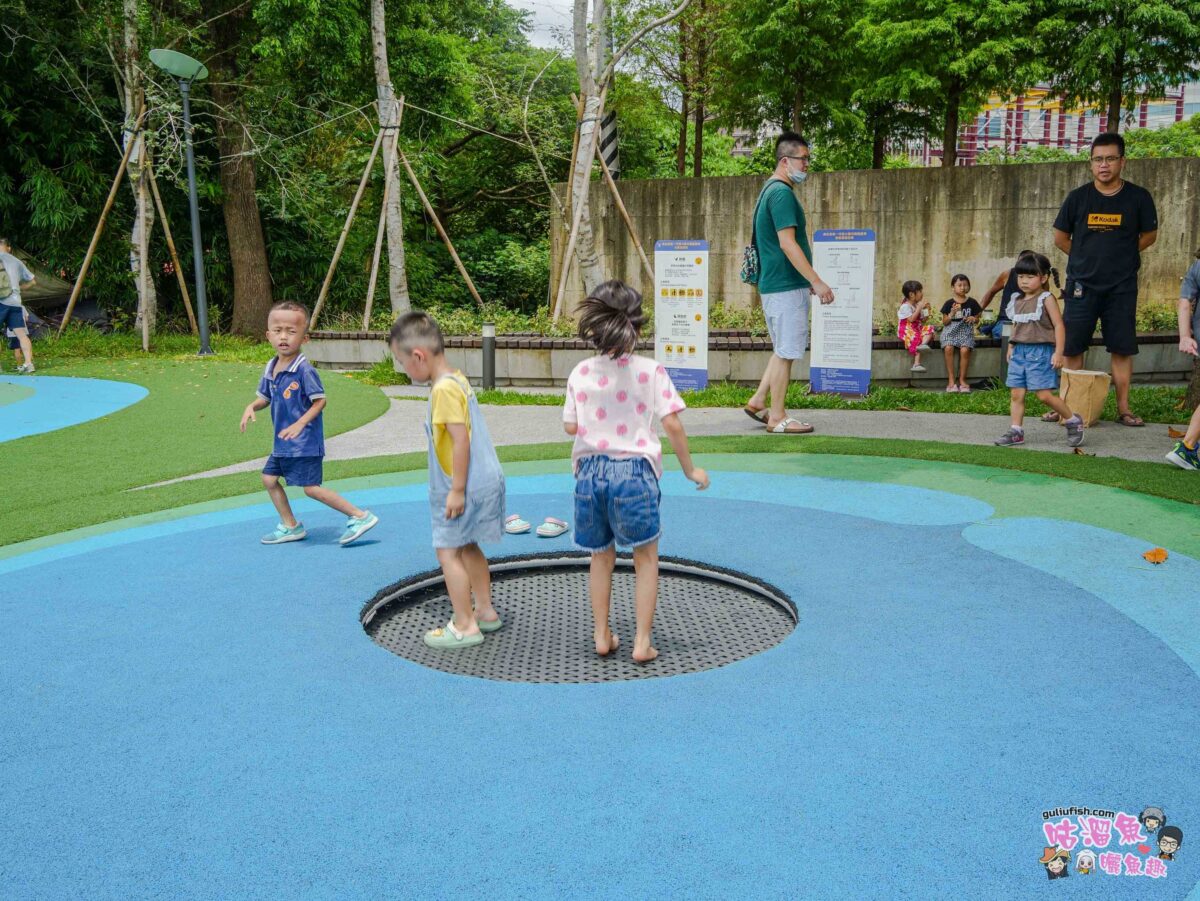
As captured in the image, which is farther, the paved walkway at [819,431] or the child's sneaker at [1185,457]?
the paved walkway at [819,431]

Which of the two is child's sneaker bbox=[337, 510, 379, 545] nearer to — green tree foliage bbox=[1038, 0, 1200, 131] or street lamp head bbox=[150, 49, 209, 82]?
street lamp head bbox=[150, 49, 209, 82]

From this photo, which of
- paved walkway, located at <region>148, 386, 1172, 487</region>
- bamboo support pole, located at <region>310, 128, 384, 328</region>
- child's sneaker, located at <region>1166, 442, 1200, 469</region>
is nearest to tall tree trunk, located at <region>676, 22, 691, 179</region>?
bamboo support pole, located at <region>310, 128, 384, 328</region>

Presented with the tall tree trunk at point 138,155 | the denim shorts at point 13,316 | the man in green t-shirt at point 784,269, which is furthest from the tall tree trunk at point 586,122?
the denim shorts at point 13,316

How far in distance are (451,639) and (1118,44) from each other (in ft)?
78.9

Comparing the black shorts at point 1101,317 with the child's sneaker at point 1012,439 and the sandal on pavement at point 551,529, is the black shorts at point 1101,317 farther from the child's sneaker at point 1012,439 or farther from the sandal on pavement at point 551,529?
the sandal on pavement at point 551,529

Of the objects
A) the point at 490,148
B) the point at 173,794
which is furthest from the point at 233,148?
the point at 173,794

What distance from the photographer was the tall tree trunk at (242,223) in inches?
762

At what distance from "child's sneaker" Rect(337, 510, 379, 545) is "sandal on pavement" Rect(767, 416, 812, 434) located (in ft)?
13.3

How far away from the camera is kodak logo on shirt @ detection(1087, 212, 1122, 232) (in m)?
8.17

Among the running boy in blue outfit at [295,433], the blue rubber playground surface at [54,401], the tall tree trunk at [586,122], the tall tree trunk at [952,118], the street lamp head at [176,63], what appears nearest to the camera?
the running boy in blue outfit at [295,433]

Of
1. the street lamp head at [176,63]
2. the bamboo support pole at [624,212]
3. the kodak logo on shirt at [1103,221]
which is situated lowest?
the kodak logo on shirt at [1103,221]

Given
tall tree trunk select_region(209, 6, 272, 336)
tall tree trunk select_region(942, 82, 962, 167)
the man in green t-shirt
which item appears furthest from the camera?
tall tree trunk select_region(942, 82, 962, 167)

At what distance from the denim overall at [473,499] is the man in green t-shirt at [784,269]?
4451 mm

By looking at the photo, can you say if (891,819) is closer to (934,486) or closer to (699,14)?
(934,486)
